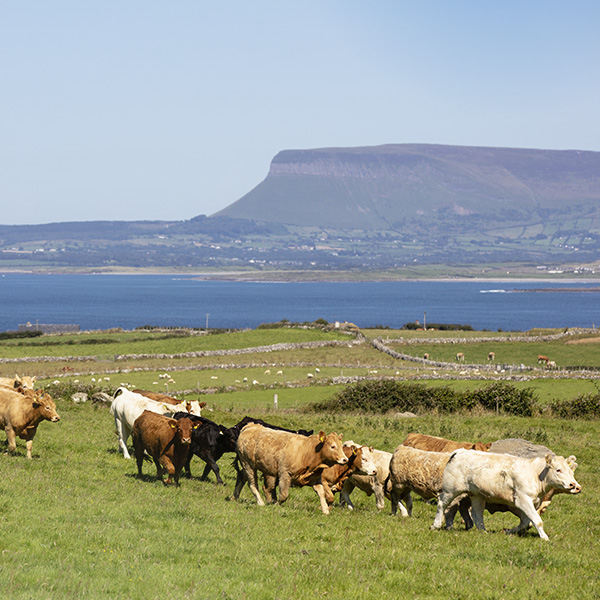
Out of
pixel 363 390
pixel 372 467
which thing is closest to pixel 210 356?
pixel 363 390

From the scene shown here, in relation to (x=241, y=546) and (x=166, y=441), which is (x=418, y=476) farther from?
(x=166, y=441)

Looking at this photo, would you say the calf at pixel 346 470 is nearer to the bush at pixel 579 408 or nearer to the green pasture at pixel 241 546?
the green pasture at pixel 241 546

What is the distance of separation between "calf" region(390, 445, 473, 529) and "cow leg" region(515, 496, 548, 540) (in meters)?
1.43

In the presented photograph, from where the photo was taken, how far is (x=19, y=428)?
2197 centimetres

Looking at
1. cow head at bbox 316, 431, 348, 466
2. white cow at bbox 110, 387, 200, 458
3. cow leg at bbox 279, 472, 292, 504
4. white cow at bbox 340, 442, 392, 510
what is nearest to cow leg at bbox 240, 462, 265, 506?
cow leg at bbox 279, 472, 292, 504

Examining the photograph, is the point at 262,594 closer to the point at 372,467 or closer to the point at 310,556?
the point at 310,556

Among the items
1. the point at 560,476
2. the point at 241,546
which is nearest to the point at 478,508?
the point at 560,476

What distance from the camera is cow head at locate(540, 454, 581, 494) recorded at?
14.8m

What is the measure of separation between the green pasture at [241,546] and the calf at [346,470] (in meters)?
0.61

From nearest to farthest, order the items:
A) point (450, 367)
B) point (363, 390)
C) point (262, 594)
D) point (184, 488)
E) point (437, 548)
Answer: point (262, 594) → point (437, 548) → point (184, 488) → point (363, 390) → point (450, 367)

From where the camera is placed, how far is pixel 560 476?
14.8 meters

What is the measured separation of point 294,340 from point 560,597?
76.1m

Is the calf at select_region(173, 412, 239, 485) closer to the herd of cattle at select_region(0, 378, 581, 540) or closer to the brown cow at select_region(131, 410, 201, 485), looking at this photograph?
the herd of cattle at select_region(0, 378, 581, 540)

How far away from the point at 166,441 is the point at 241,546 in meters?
6.92
